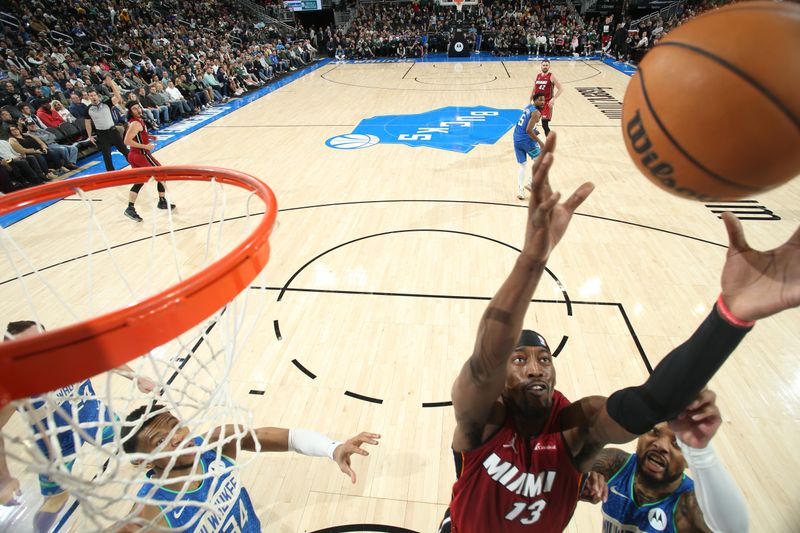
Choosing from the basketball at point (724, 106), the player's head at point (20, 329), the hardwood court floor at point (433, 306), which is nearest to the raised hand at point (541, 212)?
the basketball at point (724, 106)

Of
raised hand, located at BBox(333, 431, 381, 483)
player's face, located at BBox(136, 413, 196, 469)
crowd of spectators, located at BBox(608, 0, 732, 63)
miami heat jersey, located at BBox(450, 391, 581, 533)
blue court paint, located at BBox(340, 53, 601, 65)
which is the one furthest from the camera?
blue court paint, located at BBox(340, 53, 601, 65)

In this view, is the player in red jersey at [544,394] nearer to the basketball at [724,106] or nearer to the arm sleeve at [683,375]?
the arm sleeve at [683,375]

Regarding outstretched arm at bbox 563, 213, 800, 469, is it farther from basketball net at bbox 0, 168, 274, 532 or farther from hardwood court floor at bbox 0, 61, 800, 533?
hardwood court floor at bbox 0, 61, 800, 533

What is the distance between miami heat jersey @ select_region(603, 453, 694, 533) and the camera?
173 centimetres

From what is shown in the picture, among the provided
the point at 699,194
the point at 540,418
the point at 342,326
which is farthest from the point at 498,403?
the point at 342,326

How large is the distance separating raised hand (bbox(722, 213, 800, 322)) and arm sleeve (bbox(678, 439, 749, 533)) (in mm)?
480

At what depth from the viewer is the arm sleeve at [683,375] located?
1.11 meters

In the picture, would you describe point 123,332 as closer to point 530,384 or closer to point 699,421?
point 530,384

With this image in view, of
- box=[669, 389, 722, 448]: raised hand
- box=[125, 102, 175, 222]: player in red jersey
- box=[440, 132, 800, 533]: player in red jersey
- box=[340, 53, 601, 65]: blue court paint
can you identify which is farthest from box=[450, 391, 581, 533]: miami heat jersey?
box=[340, 53, 601, 65]: blue court paint

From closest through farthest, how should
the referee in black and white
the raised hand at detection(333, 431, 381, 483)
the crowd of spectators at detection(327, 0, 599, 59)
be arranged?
the raised hand at detection(333, 431, 381, 483) < the referee in black and white < the crowd of spectators at detection(327, 0, 599, 59)

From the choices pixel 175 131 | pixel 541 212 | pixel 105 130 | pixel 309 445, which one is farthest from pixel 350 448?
pixel 175 131

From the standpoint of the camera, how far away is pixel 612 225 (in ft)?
18.2

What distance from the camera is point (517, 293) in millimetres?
1075

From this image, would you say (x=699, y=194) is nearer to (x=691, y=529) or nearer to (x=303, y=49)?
(x=691, y=529)
